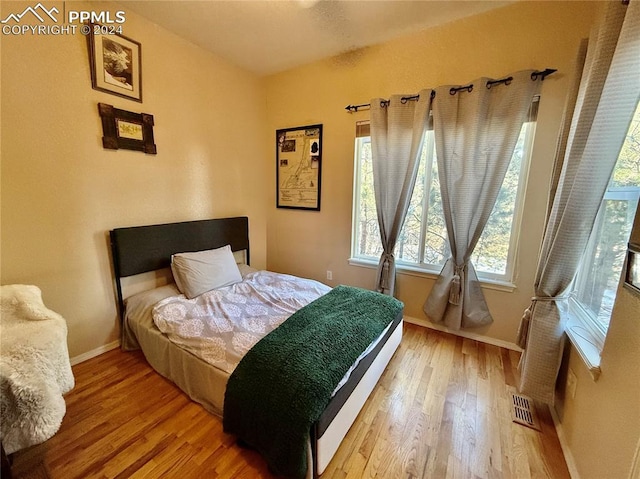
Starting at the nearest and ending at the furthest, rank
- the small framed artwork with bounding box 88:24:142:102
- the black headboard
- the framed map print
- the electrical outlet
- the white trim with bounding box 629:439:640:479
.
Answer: the white trim with bounding box 629:439:640:479 < the electrical outlet < the small framed artwork with bounding box 88:24:142:102 < the black headboard < the framed map print

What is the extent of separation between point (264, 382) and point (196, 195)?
203cm

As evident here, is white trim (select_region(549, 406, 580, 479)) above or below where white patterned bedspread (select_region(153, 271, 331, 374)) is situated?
below

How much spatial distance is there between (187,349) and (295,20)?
2625 mm

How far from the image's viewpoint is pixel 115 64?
1943mm

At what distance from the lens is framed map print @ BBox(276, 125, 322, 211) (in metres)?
2.96

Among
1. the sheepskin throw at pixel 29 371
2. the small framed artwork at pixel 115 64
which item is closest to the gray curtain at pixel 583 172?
the sheepskin throw at pixel 29 371

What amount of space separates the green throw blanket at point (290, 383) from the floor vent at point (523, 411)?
97 cm

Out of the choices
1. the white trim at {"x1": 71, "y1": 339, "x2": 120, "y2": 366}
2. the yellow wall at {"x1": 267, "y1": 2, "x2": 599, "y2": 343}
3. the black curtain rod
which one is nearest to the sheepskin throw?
the white trim at {"x1": 71, "y1": 339, "x2": 120, "y2": 366}

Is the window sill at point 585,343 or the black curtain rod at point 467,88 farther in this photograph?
the black curtain rod at point 467,88

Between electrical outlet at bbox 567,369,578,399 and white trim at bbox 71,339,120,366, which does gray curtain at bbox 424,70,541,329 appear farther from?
white trim at bbox 71,339,120,366

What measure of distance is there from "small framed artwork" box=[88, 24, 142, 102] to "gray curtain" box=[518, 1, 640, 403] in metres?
2.98

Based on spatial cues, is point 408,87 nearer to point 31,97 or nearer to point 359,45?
point 359,45

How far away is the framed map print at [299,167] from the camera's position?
2.96 m

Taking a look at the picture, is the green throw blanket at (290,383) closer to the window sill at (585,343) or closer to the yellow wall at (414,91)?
the window sill at (585,343)
